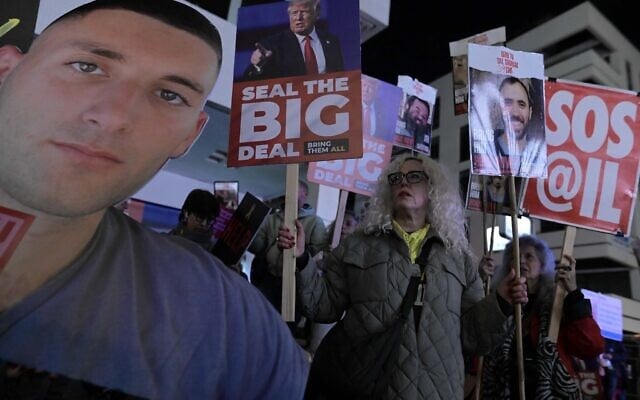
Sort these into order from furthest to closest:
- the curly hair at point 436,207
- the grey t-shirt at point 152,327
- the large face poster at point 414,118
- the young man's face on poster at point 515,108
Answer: the large face poster at point 414,118 < the young man's face on poster at point 515,108 < the curly hair at point 436,207 < the grey t-shirt at point 152,327

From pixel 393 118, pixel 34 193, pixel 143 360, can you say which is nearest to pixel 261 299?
pixel 143 360

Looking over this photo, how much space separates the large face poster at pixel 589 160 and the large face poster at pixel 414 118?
98 cm

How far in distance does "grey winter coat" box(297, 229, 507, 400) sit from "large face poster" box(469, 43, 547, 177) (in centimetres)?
56

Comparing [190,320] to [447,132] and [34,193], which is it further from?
[447,132]

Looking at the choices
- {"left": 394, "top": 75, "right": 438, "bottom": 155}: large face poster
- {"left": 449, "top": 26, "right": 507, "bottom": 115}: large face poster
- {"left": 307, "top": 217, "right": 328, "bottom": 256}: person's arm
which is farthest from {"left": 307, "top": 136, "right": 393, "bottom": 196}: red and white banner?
{"left": 449, "top": 26, "right": 507, "bottom": 115}: large face poster

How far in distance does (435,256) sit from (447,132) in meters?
15.5

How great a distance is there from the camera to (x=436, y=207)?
2090mm

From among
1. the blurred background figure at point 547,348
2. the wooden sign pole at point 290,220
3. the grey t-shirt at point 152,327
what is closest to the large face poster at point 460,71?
the blurred background figure at point 547,348

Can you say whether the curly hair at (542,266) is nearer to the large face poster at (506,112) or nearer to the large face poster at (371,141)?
the large face poster at (506,112)

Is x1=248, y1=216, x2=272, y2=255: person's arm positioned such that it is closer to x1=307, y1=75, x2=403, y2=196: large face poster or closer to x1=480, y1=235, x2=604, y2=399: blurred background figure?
x1=307, y1=75, x2=403, y2=196: large face poster

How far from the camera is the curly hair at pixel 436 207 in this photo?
204 centimetres

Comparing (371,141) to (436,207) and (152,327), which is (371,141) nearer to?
(436,207)

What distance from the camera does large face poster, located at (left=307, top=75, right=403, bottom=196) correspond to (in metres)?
3.18

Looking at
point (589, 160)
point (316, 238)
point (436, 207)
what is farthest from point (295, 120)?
point (589, 160)
